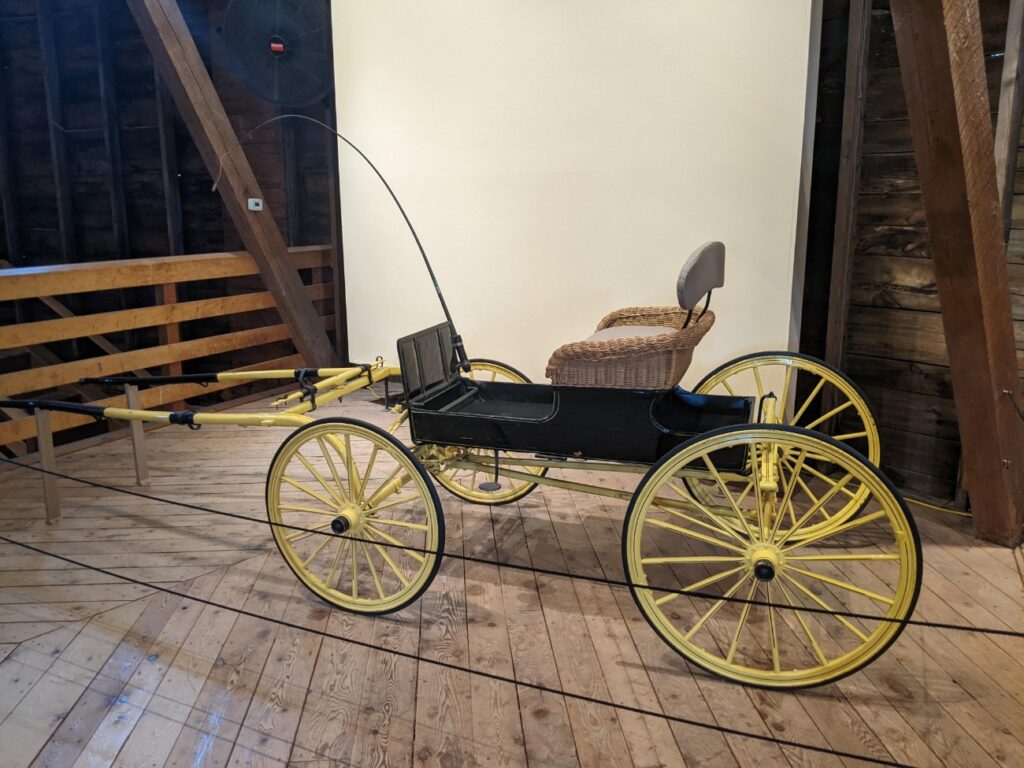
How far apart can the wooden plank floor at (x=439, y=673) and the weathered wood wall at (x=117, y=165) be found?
12.1 ft

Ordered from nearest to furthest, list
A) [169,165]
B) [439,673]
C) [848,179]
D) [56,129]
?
1. [439,673]
2. [848,179]
3. [169,165]
4. [56,129]

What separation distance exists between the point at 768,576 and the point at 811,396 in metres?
1.06

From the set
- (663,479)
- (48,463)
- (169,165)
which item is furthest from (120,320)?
(663,479)

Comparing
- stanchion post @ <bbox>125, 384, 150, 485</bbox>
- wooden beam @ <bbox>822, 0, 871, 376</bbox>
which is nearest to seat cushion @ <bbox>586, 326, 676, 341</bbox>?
wooden beam @ <bbox>822, 0, 871, 376</bbox>

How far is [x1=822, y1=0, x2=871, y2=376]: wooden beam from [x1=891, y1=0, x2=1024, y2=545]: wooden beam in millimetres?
791

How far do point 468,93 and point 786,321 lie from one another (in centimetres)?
198

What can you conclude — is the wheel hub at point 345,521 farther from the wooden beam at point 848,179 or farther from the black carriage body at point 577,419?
the wooden beam at point 848,179

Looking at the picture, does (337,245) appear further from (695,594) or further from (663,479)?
(695,594)

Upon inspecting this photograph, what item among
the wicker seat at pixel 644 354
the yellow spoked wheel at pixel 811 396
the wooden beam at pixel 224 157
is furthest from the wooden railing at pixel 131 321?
the yellow spoked wheel at pixel 811 396

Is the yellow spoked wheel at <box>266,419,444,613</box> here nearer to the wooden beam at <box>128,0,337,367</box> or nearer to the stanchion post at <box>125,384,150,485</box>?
the stanchion post at <box>125,384,150,485</box>

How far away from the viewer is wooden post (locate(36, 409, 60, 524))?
9.98 ft

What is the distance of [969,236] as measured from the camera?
2.53 meters

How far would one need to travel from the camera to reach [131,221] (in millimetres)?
6836

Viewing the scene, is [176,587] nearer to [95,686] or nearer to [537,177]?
[95,686]
